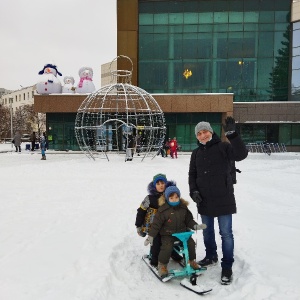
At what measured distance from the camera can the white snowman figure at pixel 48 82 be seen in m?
27.1

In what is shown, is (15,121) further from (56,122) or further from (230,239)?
(230,239)

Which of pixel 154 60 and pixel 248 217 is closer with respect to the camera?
pixel 248 217

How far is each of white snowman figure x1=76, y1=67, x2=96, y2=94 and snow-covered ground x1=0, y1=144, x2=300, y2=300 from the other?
1852cm

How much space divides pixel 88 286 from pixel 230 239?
171cm

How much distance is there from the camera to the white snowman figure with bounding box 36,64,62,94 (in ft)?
89.0

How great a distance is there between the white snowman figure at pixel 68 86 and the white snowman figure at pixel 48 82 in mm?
428

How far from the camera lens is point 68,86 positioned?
27.9 metres

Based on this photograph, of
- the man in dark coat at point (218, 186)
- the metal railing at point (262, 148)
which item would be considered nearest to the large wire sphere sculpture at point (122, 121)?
the metal railing at point (262, 148)

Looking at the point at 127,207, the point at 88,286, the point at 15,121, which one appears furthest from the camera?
the point at 15,121

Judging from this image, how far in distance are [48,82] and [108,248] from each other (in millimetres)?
24622

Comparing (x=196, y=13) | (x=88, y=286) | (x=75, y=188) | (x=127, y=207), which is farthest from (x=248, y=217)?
(x=196, y=13)

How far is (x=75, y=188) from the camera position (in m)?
9.62

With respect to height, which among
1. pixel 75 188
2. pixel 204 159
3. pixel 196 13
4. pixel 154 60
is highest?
pixel 196 13

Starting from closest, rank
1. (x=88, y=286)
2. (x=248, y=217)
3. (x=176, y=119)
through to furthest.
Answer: (x=88, y=286)
(x=248, y=217)
(x=176, y=119)
